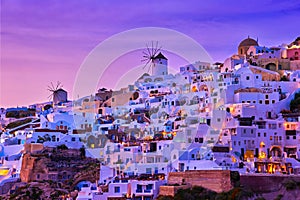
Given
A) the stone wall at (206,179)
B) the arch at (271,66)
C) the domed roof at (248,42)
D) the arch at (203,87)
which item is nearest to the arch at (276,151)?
the stone wall at (206,179)

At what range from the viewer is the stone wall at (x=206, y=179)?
84.5ft

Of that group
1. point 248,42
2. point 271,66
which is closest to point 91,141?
point 271,66

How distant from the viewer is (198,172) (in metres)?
26.8

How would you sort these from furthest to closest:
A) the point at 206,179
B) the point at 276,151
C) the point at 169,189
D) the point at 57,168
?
the point at 57,168 → the point at 276,151 → the point at 169,189 → the point at 206,179

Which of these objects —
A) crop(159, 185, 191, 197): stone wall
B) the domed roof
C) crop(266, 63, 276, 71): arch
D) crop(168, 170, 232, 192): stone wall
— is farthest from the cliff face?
the domed roof

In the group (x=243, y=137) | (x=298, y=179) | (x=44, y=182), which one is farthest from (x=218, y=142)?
(x=44, y=182)

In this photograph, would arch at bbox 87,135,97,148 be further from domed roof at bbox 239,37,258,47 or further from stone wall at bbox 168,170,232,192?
domed roof at bbox 239,37,258,47

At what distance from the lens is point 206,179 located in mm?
26391

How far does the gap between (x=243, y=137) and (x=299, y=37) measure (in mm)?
20651

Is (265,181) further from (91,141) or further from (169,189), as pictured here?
(91,141)

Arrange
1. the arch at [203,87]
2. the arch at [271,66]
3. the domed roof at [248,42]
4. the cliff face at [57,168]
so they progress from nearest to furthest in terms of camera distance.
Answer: the cliff face at [57,168] → the arch at [203,87] → the arch at [271,66] → the domed roof at [248,42]

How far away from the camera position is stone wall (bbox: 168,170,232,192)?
2575 cm

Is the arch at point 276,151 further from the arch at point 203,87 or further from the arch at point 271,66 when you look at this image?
the arch at point 271,66

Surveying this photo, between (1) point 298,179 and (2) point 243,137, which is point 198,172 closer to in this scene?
(1) point 298,179
